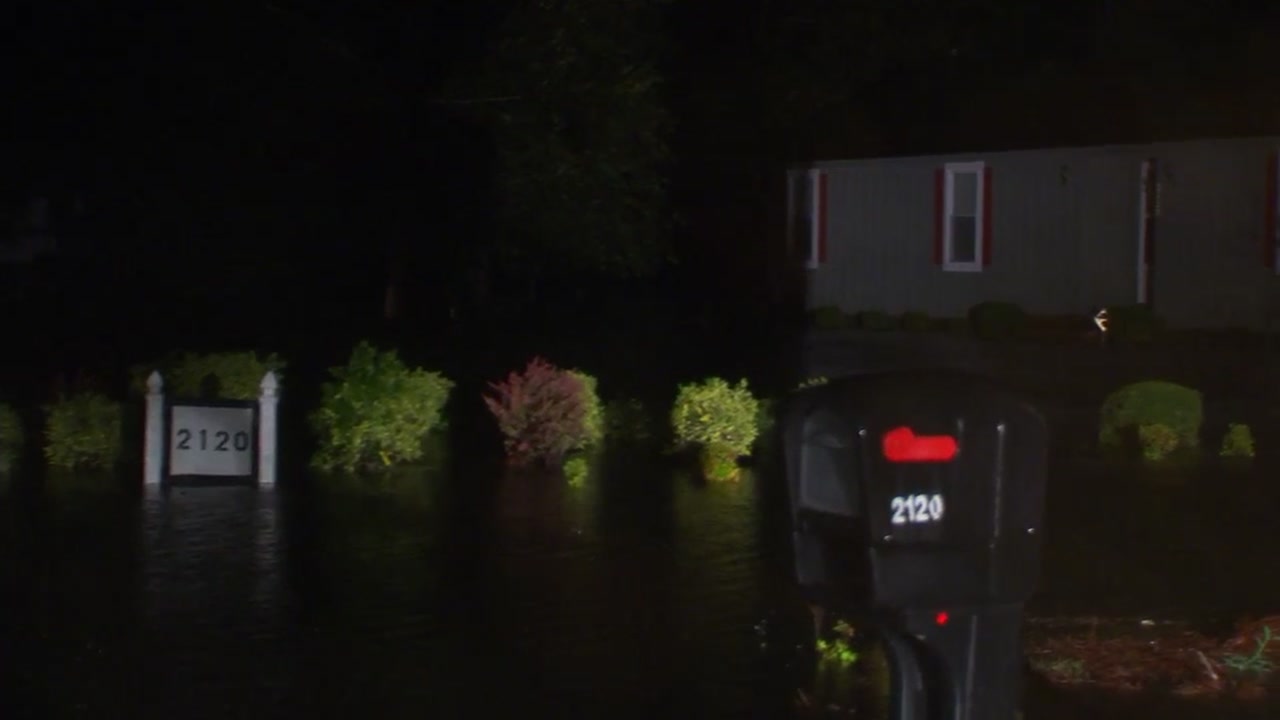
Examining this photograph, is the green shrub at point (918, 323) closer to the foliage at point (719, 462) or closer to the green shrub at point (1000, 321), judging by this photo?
the green shrub at point (1000, 321)

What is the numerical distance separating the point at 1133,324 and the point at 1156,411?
29.2 ft

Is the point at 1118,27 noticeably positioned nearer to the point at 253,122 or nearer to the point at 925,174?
the point at 925,174

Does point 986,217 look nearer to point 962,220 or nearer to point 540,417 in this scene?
point 962,220

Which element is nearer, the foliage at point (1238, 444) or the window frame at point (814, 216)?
the foliage at point (1238, 444)

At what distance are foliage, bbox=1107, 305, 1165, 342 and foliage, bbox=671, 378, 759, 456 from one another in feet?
34.6

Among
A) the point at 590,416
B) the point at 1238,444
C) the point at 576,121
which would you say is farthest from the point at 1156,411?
the point at 576,121

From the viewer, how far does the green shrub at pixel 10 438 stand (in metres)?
13.9

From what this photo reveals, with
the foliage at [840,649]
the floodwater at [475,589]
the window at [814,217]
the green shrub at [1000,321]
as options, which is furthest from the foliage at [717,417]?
the window at [814,217]

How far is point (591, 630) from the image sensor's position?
8.92 metres

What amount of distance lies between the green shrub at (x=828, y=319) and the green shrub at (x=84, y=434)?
1492cm

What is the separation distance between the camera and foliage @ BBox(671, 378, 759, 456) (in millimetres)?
13984

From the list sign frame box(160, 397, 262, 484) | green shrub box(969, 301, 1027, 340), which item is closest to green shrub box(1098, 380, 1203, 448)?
sign frame box(160, 397, 262, 484)

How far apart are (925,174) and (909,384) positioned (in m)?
22.9

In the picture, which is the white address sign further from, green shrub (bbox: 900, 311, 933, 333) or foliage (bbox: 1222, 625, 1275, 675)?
green shrub (bbox: 900, 311, 933, 333)
